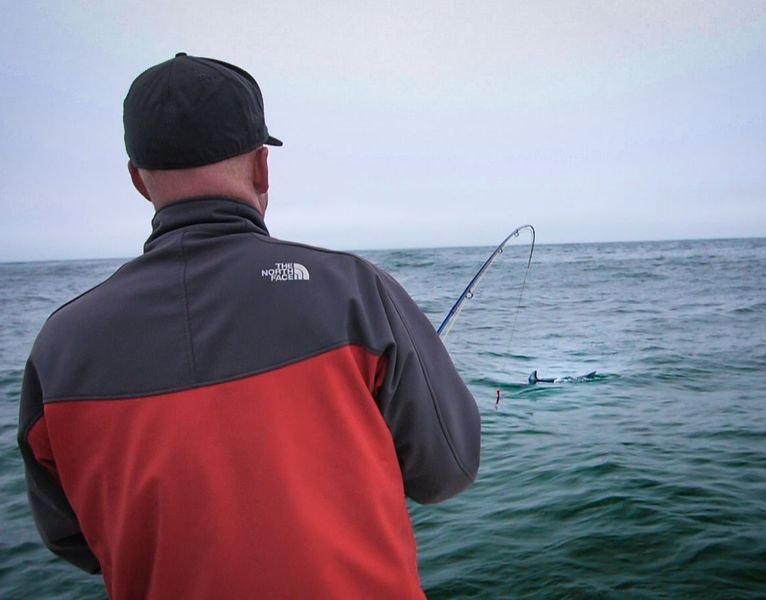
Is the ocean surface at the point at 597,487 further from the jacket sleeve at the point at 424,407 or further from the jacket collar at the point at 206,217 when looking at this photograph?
the jacket collar at the point at 206,217

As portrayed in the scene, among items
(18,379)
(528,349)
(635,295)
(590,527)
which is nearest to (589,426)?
(590,527)

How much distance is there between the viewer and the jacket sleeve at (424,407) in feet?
4.33

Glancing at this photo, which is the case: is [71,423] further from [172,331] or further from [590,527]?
[590,527]

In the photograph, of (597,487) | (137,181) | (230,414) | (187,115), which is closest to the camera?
(230,414)

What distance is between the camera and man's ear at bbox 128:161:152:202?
1442mm

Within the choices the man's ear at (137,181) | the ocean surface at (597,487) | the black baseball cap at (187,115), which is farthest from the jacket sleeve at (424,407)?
the ocean surface at (597,487)

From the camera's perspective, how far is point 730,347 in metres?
13.1

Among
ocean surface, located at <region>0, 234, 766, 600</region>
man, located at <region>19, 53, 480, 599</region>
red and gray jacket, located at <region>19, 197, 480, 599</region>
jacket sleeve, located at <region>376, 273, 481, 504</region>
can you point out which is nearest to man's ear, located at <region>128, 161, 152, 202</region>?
man, located at <region>19, 53, 480, 599</region>

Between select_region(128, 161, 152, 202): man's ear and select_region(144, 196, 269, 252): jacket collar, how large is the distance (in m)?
0.16

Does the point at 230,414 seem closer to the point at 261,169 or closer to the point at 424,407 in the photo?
the point at 424,407

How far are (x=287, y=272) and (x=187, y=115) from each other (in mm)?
387

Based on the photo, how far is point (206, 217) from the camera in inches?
50.3

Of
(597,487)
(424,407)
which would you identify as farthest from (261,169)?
(597,487)

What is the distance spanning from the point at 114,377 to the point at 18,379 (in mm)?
13369
